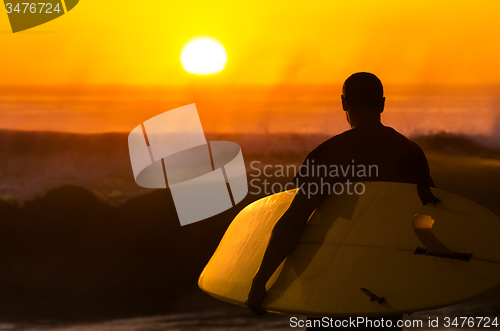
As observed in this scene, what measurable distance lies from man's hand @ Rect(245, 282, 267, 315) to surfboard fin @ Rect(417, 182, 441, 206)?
2.41 ft

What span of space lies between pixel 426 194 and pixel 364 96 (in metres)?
0.48

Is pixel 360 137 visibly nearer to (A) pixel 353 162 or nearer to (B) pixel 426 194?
(A) pixel 353 162

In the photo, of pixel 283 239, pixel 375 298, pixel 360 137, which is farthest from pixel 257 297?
pixel 360 137

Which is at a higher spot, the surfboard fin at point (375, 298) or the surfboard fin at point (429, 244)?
the surfboard fin at point (429, 244)

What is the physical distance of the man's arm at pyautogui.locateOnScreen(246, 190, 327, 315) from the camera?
1937 millimetres

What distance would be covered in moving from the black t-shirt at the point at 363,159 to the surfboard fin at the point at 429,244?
0.62 feet

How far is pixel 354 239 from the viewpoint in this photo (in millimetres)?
1921

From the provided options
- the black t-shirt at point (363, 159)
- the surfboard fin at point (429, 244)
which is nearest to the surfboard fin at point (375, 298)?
the surfboard fin at point (429, 244)

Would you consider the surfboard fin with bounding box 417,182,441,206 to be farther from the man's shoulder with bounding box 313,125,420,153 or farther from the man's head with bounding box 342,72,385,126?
the man's head with bounding box 342,72,385,126

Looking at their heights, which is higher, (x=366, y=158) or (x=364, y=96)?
(x=364, y=96)

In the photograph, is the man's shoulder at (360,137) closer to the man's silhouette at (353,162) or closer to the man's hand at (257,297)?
the man's silhouette at (353,162)

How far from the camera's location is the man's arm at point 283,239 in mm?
1937

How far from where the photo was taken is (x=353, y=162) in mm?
1915

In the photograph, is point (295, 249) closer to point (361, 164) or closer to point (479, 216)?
point (361, 164)
